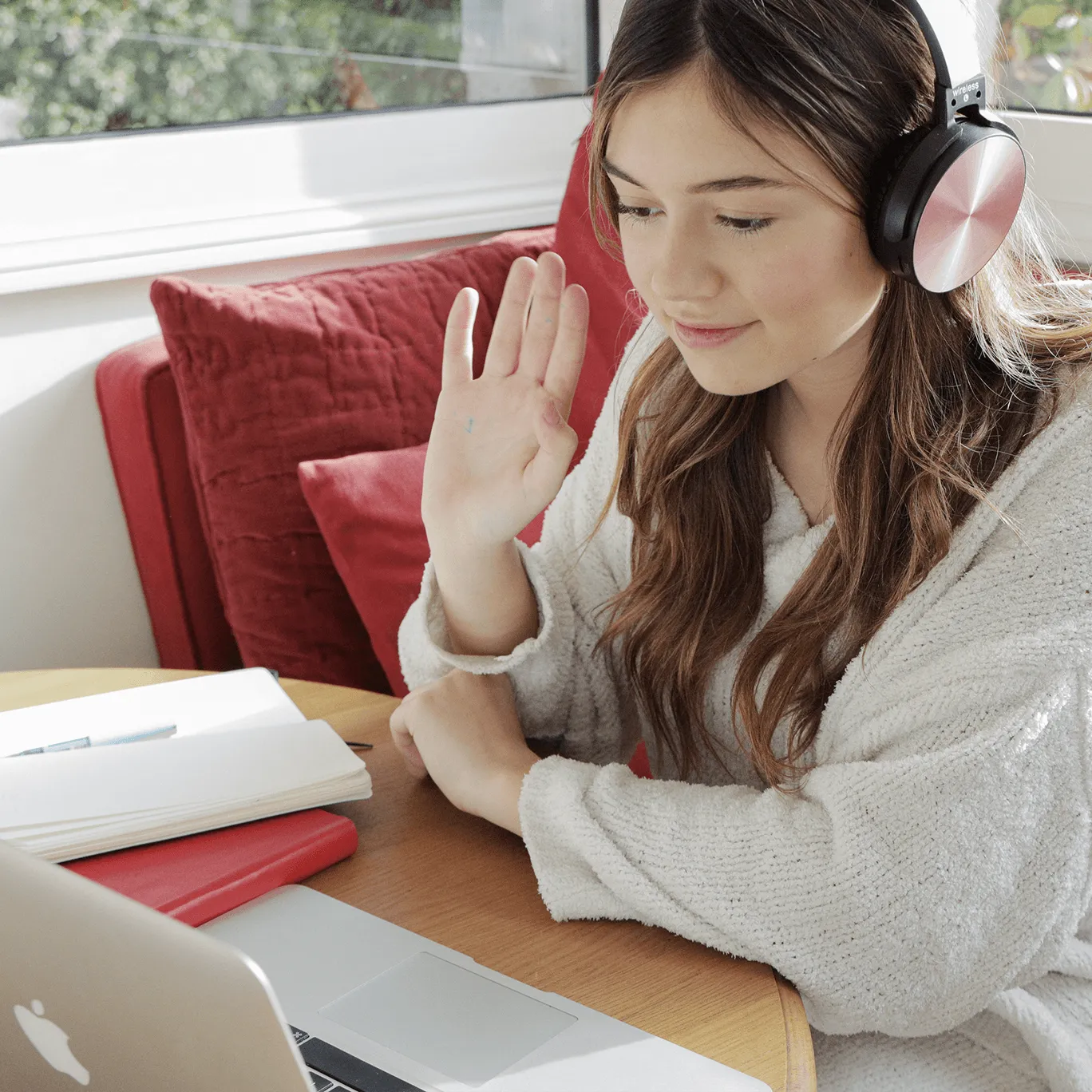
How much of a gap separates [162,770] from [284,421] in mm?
644

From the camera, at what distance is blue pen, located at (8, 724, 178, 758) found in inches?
38.8

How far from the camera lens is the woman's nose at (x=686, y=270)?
82 centimetres

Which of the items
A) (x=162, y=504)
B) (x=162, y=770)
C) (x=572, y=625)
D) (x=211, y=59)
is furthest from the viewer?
(x=211, y=59)

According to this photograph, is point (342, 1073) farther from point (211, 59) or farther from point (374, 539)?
point (211, 59)

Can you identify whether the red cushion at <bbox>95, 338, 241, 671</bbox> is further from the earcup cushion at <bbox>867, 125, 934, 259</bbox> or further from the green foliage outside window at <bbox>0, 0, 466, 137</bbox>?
the earcup cushion at <bbox>867, 125, 934, 259</bbox>

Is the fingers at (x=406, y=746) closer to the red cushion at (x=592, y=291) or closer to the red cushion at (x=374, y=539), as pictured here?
the red cushion at (x=374, y=539)

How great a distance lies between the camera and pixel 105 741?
1006mm

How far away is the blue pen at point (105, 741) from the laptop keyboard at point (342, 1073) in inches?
14.5

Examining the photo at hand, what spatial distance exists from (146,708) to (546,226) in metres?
1.20

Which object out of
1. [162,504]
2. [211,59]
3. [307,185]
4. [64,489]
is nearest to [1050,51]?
[307,185]

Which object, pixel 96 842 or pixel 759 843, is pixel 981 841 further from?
pixel 96 842

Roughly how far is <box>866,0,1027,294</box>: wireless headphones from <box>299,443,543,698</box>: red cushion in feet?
2.37

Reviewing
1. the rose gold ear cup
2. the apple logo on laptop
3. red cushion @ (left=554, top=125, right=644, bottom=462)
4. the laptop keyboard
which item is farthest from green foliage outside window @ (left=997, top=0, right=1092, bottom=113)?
the apple logo on laptop

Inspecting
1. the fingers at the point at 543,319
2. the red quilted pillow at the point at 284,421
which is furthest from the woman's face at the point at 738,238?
the red quilted pillow at the point at 284,421
